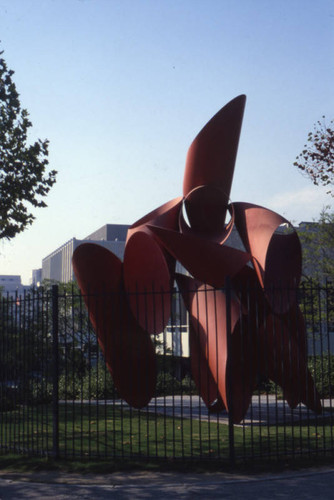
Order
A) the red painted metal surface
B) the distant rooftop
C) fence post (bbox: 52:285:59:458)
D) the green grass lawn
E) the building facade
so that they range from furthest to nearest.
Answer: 1. the distant rooftop
2. the building facade
3. the red painted metal surface
4. fence post (bbox: 52:285:59:458)
5. the green grass lawn

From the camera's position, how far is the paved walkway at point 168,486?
720 centimetres

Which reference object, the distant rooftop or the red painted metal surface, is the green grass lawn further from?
the distant rooftop

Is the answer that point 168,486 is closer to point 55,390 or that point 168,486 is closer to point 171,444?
point 55,390

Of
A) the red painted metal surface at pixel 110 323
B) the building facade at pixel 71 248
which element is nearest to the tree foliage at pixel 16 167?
the red painted metal surface at pixel 110 323

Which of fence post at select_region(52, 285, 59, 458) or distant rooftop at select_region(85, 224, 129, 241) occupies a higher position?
distant rooftop at select_region(85, 224, 129, 241)

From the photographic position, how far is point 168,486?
766cm

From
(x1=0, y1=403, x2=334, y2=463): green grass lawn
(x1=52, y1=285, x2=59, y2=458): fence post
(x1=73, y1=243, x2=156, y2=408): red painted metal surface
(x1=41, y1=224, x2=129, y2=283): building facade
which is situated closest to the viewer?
(x1=0, y1=403, x2=334, y2=463): green grass lawn

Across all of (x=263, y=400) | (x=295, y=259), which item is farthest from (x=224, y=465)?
(x=263, y=400)

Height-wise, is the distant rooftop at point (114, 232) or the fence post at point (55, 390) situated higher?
the distant rooftop at point (114, 232)

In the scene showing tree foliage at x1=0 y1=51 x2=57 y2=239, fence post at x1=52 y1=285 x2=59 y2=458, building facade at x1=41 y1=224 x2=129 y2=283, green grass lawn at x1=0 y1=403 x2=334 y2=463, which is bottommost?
green grass lawn at x1=0 y1=403 x2=334 y2=463

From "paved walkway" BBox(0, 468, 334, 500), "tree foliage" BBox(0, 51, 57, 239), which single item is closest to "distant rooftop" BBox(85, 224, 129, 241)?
"tree foliage" BBox(0, 51, 57, 239)

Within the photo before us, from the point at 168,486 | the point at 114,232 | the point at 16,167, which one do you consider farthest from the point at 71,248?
the point at 168,486

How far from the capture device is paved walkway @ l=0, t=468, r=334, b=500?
720 centimetres

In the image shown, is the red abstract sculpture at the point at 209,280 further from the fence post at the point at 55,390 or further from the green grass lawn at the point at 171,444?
the fence post at the point at 55,390
